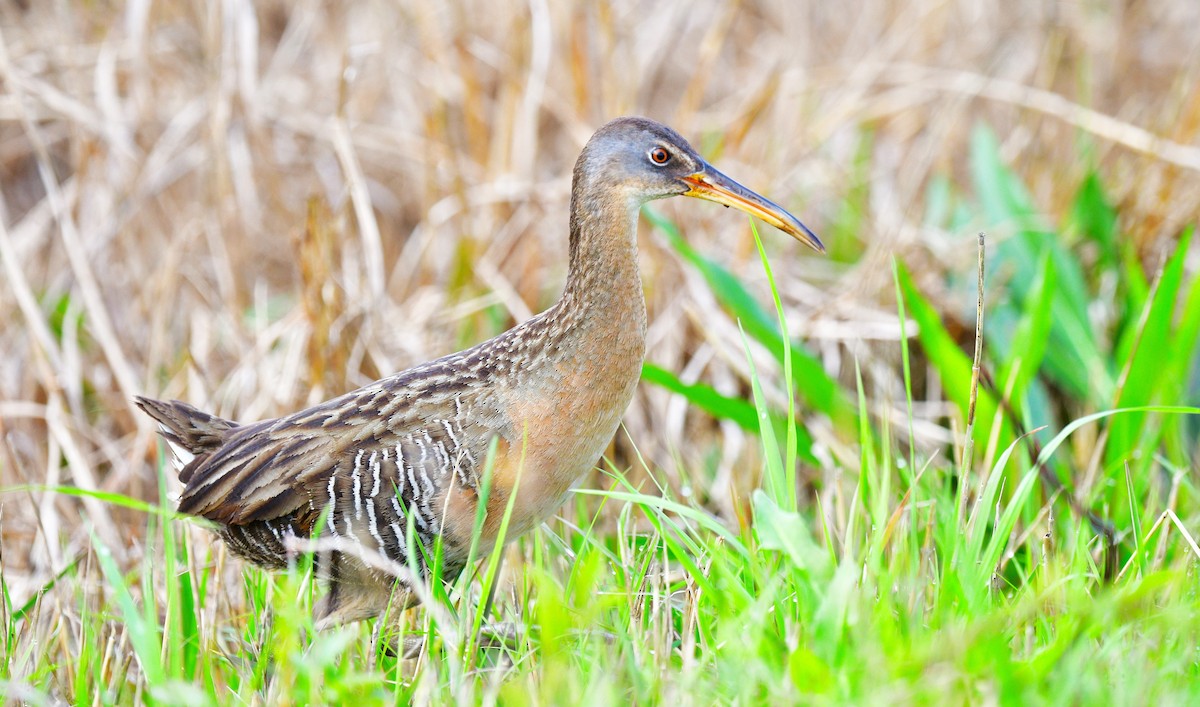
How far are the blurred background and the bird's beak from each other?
760mm

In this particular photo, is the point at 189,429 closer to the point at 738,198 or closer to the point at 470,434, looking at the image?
the point at 470,434

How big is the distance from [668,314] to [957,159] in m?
1.91

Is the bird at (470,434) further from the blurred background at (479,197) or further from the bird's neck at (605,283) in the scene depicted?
the blurred background at (479,197)

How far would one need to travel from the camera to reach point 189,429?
284 centimetres

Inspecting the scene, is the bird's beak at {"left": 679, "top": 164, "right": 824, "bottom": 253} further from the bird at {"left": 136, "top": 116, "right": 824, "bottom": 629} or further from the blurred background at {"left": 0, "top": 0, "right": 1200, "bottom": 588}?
the blurred background at {"left": 0, "top": 0, "right": 1200, "bottom": 588}

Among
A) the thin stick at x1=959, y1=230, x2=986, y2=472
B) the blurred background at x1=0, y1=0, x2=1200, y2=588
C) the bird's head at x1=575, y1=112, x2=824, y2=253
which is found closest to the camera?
the thin stick at x1=959, y1=230, x2=986, y2=472

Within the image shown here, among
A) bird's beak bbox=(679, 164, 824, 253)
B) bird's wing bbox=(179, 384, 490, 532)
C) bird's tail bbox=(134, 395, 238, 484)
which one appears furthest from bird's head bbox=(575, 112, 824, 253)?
bird's tail bbox=(134, 395, 238, 484)

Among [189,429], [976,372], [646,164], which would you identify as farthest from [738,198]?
[189,429]

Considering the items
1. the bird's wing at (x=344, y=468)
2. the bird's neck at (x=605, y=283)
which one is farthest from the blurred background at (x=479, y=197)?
the bird's wing at (x=344, y=468)

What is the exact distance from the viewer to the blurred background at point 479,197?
4.01 metres

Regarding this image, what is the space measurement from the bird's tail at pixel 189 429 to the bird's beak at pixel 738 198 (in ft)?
3.86

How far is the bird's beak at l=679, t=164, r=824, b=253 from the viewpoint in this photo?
2.65 m

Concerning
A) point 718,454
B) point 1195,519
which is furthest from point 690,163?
point 718,454

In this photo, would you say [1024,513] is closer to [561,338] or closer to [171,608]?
[561,338]
